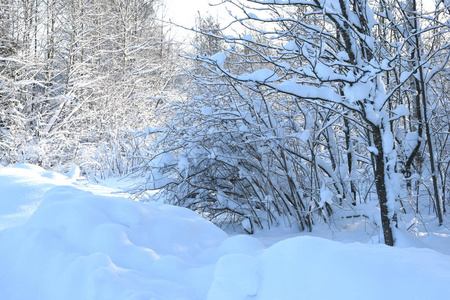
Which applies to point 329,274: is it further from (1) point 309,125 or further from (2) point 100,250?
(1) point 309,125

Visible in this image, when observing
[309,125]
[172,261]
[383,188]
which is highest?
[309,125]

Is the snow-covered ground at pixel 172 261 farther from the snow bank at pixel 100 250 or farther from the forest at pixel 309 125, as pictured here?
the forest at pixel 309 125

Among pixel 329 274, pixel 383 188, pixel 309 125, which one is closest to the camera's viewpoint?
pixel 329 274

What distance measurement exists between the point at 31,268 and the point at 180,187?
2.60 metres

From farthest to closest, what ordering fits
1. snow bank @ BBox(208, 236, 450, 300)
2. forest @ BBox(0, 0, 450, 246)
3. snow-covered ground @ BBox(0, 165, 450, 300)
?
1. forest @ BBox(0, 0, 450, 246)
2. snow-covered ground @ BBox(0, 165, 450, 300)
3. snow bank @ BBox(208, 236, 450, 300)

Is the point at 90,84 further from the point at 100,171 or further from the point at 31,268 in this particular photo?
the point at 31,268

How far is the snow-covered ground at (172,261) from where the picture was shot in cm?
176

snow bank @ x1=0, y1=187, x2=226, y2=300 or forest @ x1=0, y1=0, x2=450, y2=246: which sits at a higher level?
forest @ x1=0, y1=0, x2=450, y2=246

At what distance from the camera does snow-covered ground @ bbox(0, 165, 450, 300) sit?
1758mm

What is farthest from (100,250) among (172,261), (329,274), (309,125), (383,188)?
(309,125)

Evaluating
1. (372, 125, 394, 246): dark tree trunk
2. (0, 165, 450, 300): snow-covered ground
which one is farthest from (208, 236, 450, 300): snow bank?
(372, 125, 394, 246): dark tree trunk

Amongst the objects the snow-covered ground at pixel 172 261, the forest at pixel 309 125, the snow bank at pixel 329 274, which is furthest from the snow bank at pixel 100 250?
the forest at pixel 309 125

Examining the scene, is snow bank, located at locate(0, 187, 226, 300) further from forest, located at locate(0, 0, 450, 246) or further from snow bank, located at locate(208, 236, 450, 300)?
forest, located at locate(0, 0, 450, 246)

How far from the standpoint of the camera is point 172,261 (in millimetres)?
2494
